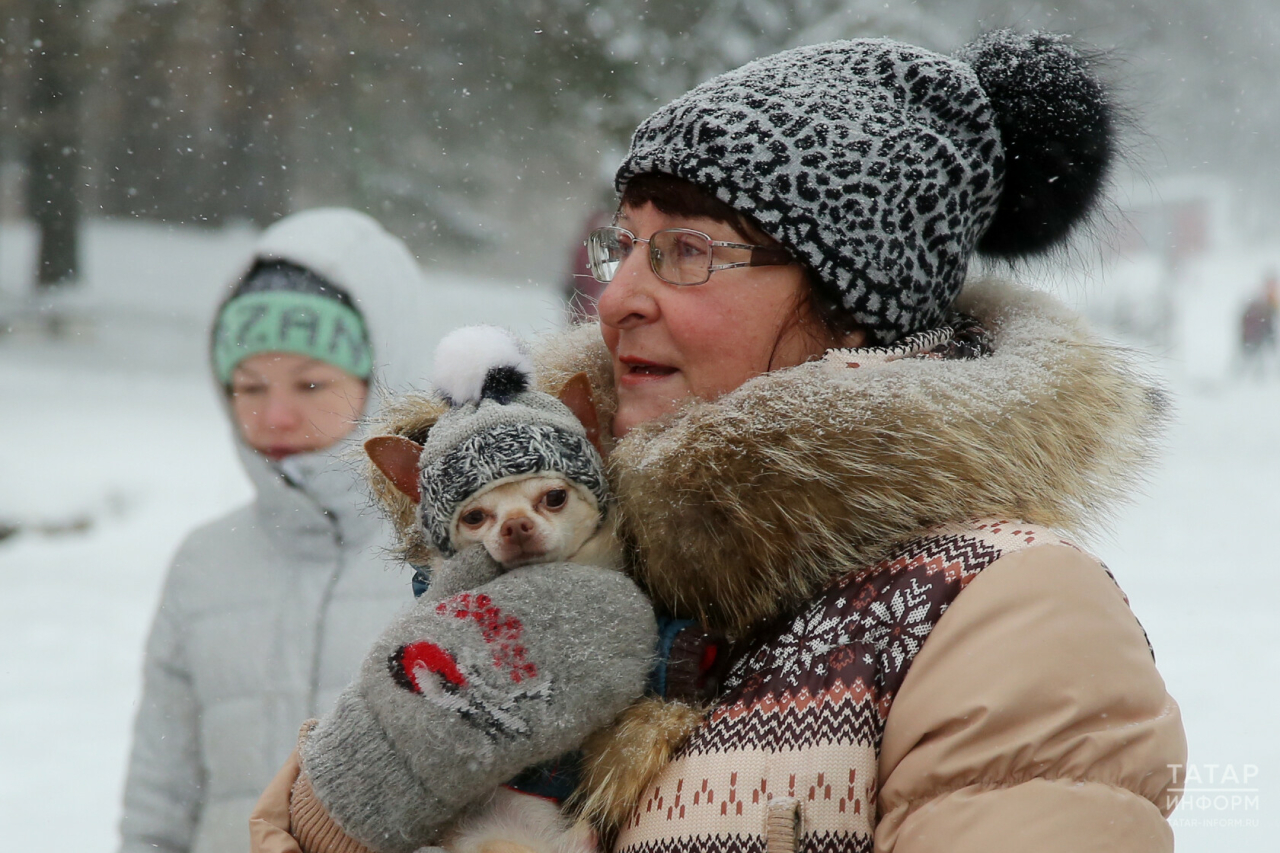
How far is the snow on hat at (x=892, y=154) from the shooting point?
1.50 metres

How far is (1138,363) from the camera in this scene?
162cm

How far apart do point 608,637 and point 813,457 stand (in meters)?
0.33

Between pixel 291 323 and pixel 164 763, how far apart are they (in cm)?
111

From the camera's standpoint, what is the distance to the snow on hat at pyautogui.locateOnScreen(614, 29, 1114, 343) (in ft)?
4.93

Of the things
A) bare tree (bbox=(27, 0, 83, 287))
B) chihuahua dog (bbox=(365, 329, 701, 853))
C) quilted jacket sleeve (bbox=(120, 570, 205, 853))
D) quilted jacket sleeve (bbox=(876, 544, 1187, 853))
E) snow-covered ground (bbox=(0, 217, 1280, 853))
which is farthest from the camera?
bare tree (bbox=(27, 0, 83, 287))

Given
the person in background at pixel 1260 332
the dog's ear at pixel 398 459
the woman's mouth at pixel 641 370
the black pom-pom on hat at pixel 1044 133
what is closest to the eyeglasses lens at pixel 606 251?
the woman's mouth at pixel 641 370

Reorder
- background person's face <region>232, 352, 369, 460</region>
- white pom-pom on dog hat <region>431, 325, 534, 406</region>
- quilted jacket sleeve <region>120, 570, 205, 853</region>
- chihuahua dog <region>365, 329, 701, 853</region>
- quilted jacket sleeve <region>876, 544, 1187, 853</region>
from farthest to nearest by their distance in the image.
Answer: background person's face <region>232, 352, 369, 460</region> < quilted jacket sleeve <region>120, 570, 205, 853</region> < white pom-pom on dog hat <region>431, 325, 534, 406</region> < chihuahua dog <region>365, 329, 701, 853</region> < quilted jacket sleeve <region>876, 544, 1187, 853</region>

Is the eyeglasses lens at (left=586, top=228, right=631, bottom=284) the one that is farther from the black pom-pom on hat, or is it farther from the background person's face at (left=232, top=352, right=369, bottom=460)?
the background person's face at (left=232, top=352, right=369, bottom=460)

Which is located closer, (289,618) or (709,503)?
(709,503)

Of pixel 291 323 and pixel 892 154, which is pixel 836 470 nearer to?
pixel 892 154

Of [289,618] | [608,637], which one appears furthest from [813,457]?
[289,618]

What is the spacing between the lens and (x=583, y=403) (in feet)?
5.17

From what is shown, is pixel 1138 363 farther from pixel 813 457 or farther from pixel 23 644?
pixel 23 644

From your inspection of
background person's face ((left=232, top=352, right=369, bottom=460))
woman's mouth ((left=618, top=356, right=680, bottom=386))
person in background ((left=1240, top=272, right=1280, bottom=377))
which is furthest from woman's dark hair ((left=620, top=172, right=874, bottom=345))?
person in background ((left=1240, top=272, right=1280, bottom=377))
